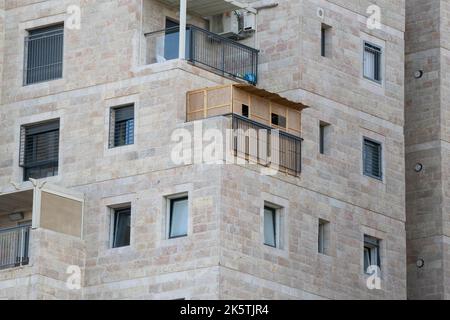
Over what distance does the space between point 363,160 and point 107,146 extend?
912cm

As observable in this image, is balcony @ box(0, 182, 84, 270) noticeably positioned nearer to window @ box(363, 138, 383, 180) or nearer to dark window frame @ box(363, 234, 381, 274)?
dark window frame @ box(363, 234, 381, 274)

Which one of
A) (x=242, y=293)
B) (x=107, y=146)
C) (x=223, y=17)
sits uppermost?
(x=223, y=17)

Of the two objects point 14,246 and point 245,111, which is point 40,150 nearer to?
point 14,246

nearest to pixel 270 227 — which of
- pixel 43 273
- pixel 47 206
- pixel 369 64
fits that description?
pixel 47 206

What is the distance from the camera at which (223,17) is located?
259 feet

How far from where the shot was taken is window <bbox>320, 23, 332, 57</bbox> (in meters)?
78.1

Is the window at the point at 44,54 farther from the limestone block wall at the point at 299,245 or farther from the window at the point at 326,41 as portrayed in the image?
the window at the point at 326,41

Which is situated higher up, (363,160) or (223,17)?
(223,17)

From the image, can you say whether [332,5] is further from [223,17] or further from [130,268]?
[130,268]

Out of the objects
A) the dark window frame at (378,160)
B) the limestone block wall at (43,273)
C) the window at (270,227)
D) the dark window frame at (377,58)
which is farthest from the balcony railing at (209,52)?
the limestone block wall at (43,273)

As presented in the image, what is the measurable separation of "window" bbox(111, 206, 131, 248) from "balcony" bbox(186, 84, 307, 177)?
3756 mm

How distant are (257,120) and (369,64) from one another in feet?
23.4

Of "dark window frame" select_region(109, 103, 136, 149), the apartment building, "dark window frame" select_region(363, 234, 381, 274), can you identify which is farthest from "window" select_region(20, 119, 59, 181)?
"dark window frame" select_region(363, 234, 381, 274)

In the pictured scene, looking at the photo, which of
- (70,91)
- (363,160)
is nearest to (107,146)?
(70,91)
